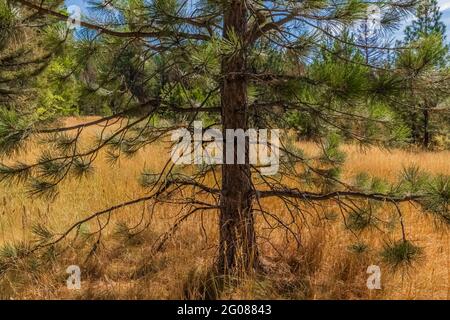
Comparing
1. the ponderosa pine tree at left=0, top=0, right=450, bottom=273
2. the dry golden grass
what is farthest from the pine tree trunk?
the dry golden grass

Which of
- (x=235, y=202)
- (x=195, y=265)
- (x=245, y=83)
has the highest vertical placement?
(x=245, y=83)

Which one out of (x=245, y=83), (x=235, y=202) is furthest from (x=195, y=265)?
(x=245, y=83)

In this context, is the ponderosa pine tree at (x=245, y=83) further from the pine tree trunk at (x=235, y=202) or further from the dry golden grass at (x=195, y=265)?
the dry golden grass at (x=195, y=265)

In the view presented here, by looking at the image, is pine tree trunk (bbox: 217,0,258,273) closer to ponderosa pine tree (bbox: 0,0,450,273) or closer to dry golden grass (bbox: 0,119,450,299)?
ponderosa pine tree (bbox: 0,0,450,273)

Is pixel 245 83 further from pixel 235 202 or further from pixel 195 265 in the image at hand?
pixel 195 265

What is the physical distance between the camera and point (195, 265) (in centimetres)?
277

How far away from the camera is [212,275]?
2486 mm

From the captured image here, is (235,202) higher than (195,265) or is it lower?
higher

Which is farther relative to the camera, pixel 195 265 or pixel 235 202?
pixel 195 265

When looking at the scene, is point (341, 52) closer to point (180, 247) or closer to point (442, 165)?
point (180, 247)

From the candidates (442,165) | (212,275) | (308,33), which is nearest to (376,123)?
(308,33)

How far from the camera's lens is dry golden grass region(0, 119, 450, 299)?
92.3 inches

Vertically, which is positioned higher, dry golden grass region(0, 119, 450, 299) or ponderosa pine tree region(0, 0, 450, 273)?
ponderosa pine tree region(0, 0, 450, 273)

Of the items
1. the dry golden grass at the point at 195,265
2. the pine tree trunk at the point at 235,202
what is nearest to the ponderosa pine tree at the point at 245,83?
the pine tree trunk at the point at 235,202
